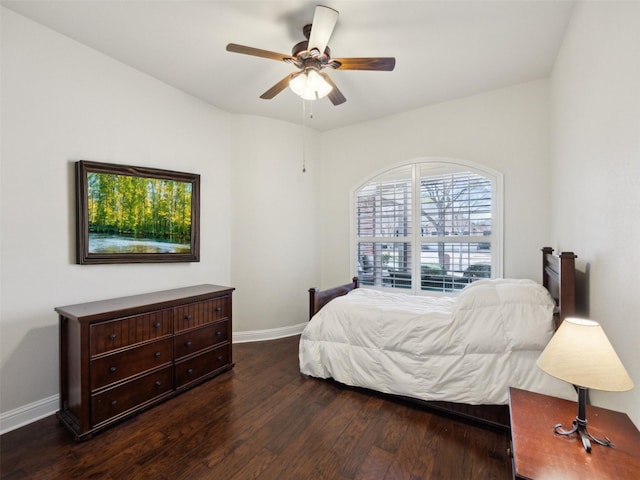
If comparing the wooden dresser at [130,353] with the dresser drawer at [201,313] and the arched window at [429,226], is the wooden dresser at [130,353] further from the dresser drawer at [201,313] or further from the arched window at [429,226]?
the arched window at [429,226]

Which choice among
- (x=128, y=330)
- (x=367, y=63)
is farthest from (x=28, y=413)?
(x=367, y=63)

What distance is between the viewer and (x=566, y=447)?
3.40 feet

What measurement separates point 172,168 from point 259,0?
5.87ft

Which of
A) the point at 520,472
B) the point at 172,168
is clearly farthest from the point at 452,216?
the point at 172,168

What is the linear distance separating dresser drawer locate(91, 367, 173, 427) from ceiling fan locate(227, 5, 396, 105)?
2.45 m

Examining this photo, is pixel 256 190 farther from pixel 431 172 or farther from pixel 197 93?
pixel 431 172

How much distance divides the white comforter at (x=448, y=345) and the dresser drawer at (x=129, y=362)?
1264 mm

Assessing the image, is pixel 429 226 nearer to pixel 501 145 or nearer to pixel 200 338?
pixel 501 145

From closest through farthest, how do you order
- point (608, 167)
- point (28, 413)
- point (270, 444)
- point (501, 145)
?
point (608, 167) → point (270, 444) → point (28, 413) → point (501, 145)

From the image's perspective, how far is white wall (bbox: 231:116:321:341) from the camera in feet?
12.2

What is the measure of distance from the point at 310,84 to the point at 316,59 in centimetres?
20

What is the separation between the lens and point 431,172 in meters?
3.53

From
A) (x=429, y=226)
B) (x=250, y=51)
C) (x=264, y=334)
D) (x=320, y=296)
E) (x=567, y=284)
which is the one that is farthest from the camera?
(x=264, y=334)

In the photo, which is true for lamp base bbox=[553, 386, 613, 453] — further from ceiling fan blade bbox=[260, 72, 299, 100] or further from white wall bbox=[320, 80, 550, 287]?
ceiling fan blade bbox=[260, 72, 299, 100]
